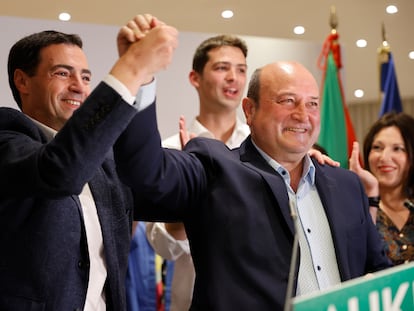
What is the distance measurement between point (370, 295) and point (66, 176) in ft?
2.08

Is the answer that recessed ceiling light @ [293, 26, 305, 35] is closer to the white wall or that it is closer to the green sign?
the white wall

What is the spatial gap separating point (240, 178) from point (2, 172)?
1.85ft

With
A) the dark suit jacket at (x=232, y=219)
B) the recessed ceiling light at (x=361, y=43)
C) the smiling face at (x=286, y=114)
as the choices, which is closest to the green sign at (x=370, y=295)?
the dark suit jacket at (x=232, y=219)

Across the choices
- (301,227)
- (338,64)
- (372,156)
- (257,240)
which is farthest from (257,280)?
(338,64)

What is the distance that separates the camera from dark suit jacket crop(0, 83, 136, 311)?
1452mm

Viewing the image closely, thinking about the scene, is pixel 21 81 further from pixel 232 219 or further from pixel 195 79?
pixel 195 79

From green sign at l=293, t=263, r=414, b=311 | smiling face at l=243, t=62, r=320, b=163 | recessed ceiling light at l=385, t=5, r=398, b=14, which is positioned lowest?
green sign at l=293, t=263, r=414, b=311

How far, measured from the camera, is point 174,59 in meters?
3.95

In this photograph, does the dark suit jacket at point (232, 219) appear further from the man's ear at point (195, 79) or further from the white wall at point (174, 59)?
the white wall at point (174, 59)

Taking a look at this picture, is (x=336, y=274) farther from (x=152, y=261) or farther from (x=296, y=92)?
(x=152, y=261)

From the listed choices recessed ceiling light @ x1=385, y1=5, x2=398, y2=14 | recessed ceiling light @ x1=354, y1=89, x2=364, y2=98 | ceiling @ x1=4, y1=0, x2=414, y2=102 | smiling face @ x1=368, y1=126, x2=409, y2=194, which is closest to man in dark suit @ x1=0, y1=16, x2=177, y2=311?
smiling face @ x1=368, y1=126, x2=409, y2=194

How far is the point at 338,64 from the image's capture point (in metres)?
4.39

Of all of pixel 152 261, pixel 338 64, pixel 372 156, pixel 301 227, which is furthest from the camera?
pixel 338 64

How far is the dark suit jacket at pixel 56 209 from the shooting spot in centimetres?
145
